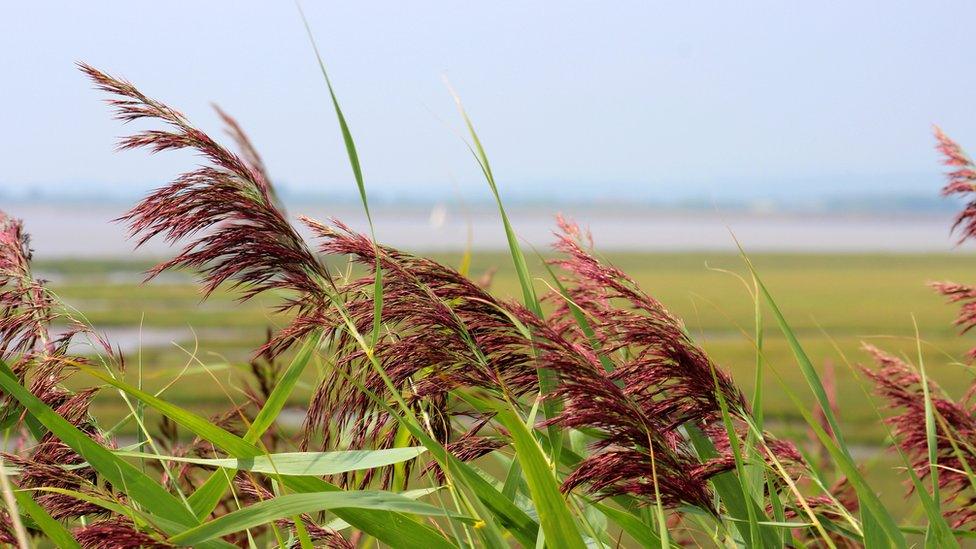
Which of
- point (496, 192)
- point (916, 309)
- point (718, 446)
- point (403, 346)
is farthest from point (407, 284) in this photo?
point (916, 309)

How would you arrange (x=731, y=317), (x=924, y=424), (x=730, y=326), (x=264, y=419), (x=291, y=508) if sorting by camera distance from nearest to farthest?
(x=291, y=508)
(x=264, y=419)
(x=924, y=424)
(x=731, y=317)
(x=730, y=326)

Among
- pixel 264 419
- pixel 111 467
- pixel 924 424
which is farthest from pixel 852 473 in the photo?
pixel 111 467

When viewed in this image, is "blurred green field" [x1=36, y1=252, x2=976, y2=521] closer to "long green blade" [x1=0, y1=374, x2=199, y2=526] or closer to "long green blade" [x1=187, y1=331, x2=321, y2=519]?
"long green blade" [x1=187, y1=331, x2=321, y2=519]

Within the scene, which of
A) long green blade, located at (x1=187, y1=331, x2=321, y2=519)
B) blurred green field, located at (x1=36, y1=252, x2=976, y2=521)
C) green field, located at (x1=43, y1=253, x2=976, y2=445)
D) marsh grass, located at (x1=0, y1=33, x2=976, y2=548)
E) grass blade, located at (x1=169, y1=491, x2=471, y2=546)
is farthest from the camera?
green field, located at (x1=43, y1=253, x2=976, y2=445)

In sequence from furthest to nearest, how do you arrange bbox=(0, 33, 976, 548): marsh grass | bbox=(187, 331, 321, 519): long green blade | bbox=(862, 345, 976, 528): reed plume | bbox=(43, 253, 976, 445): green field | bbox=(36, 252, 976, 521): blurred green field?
bbox=(43, 253, 976, 445): green field → bbox=(36, 252, 976, 521): blurred green field → bbox=(862, 345, 976, 528): reed plume → bbox=(187, 331, 321, 519): long green blade → bbox=(0, 33, 976, 548): marsh grass

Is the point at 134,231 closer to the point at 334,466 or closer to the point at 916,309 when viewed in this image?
the point at 334,466

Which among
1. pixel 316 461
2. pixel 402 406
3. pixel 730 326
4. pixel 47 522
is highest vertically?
pixel 402 406

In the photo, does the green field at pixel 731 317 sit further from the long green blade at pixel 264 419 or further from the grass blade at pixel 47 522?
the grass blade at pixel 47 522

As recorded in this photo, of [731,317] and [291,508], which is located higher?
[291,508]

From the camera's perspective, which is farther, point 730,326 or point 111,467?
point 730,326

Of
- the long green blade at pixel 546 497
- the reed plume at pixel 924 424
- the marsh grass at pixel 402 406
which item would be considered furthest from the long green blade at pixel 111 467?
the reed plume at pixel 924 424

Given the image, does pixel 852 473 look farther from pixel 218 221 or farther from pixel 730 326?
pixel 730 326

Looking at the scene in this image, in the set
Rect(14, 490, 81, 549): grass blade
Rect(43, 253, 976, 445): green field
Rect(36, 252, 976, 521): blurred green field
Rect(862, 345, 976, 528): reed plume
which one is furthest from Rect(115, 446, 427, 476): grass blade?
Rect(862, 345, 976, 528): reed plume

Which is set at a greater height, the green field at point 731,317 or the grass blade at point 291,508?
the grass blade at point 291,508
